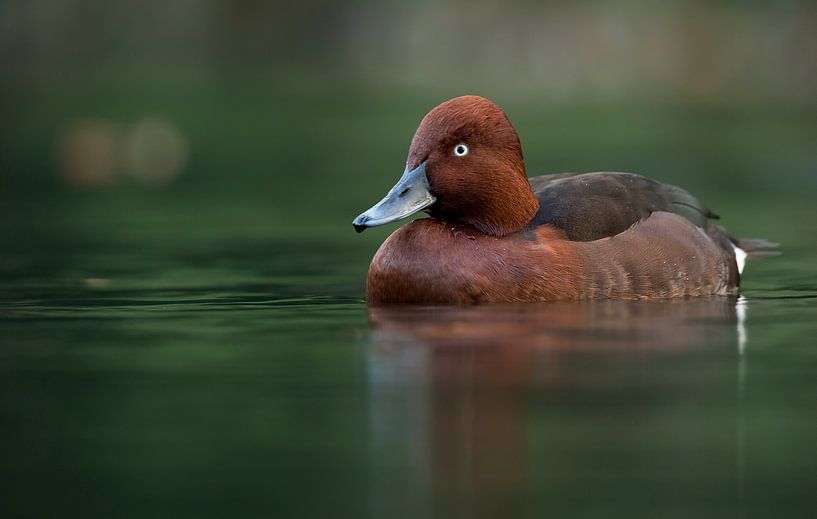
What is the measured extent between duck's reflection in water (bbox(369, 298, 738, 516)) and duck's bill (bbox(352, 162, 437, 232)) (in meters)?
0.48

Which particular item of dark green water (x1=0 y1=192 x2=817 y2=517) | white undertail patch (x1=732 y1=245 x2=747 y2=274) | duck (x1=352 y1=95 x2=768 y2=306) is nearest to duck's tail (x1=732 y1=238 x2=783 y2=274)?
white undertail patch (x1=732 y1=245 x2=747 y2=274)

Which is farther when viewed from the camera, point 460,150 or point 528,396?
point 460,150

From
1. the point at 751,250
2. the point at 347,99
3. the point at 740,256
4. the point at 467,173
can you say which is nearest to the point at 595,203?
the point at 467,173

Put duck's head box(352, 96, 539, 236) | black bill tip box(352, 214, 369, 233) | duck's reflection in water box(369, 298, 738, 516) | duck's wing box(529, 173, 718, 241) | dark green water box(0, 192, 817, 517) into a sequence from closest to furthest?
dark green water box(0, 192, 817, 517) → duck's reflection in water box(369, 298, 738, 516) → black bill tip box(352, 214, 369, 233) → duck's head box(352, 96, 539, 236) → duck's wing box(529, 173, 718, 241)

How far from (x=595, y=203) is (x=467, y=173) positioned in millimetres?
795

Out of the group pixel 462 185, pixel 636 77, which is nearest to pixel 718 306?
pixel 462 185

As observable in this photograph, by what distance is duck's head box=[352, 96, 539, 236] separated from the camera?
28.4ft

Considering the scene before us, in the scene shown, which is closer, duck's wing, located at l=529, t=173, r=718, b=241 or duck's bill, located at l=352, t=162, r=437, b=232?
duck's bill, located at l=352, t=162, r=437, b=232

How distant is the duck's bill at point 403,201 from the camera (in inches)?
333

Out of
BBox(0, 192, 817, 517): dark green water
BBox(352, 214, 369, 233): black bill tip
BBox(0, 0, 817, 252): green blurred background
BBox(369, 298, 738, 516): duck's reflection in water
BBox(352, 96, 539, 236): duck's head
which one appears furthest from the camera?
BBox(0, 0, 817, 252): green blurred background

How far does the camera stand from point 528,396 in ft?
20.5

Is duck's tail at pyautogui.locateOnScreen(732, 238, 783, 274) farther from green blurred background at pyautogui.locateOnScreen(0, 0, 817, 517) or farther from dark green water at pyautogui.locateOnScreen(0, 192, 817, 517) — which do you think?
dark green water at pyautogui.locateOnScreen(0, 192, 817, 517)

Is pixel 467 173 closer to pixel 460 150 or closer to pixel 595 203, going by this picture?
pixel 460 150

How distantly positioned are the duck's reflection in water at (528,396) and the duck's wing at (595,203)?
483 millimetres
